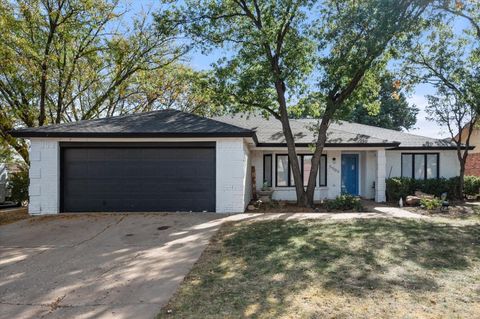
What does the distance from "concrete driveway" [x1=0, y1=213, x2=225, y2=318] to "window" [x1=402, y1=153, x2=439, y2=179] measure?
1049 centimetres

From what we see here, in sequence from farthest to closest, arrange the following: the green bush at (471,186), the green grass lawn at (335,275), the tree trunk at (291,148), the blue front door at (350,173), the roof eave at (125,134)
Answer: the blue front door at (350,173)
the green bush at (471,186)
the tree trunk at (291,148)
the roof eave at (125,134)
the green grass lawn at (335,275)

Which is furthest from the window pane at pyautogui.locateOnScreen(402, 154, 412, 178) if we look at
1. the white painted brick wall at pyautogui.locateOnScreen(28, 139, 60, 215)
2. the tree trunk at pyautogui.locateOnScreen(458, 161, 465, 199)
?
the white painted brick wall at pyautogui.locateOnScreen(28, 139, 60, 215)

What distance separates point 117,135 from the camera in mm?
10180

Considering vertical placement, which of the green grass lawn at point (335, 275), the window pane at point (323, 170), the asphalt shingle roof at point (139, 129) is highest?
the asphalt shingle roof at point (139, 129)

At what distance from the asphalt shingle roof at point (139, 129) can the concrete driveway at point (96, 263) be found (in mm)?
2597

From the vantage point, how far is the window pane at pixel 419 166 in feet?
50.6

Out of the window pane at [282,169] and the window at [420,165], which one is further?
the window at [420,165]

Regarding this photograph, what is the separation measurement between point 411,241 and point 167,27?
10956mm

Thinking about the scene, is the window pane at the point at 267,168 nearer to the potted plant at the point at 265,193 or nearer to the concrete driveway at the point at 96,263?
the potted plant at the point at 265,193

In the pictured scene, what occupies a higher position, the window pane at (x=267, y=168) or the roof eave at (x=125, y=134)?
the roof eave at (x=125, y=134)

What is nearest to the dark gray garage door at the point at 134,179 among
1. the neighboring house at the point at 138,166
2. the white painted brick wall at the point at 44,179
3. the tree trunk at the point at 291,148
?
the neighboring house at the point at 138,166

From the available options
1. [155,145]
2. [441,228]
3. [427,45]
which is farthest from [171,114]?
[427,45]

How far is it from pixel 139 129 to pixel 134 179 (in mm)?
1662

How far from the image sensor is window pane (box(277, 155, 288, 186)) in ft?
47.5
